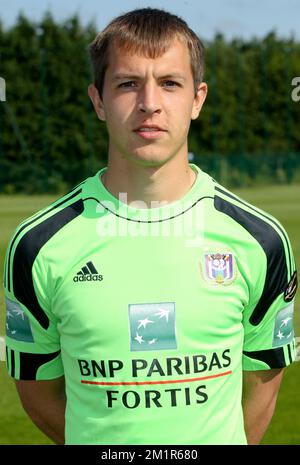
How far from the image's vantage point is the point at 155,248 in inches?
118

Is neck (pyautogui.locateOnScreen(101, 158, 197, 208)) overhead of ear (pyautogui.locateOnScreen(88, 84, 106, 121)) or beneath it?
beneath

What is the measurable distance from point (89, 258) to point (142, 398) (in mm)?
512

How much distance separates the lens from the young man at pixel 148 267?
2.90 m

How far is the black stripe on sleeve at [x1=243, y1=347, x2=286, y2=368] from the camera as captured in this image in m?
3.29

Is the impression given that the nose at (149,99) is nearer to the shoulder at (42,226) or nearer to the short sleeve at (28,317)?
Answer: the shoulder at (42,226)

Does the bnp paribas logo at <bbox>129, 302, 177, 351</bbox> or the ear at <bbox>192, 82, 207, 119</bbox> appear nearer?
the bnp paribas logo at <bbox>129, 302, 177, 351</bbox>

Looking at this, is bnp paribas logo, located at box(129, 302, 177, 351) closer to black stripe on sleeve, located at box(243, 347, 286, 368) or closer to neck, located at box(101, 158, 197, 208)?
neck, located at box(101, 158, 197, 208)

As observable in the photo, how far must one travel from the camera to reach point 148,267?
2.97 meters

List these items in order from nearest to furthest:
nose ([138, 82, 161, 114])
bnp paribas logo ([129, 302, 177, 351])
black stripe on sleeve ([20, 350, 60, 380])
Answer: nose ([138, 82, 161, 114]), bnp paribas logo ([129, 302, 177, 351]), black stripe on sleeve ([20, 350, 60, 380])

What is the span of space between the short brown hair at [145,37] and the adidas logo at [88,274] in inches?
24.2

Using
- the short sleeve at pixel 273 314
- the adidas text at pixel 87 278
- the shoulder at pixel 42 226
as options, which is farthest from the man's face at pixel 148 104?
the short sleeve at pixel 273 314

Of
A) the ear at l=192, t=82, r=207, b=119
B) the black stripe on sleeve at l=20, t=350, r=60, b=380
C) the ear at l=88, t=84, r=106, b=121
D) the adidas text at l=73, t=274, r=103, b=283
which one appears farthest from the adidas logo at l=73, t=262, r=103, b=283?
the ear at l=192, t=82, r=207, b=119

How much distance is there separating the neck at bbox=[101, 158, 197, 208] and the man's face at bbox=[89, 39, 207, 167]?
0.05 meters

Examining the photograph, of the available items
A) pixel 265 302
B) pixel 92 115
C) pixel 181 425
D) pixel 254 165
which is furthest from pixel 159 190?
pixel 254 165
